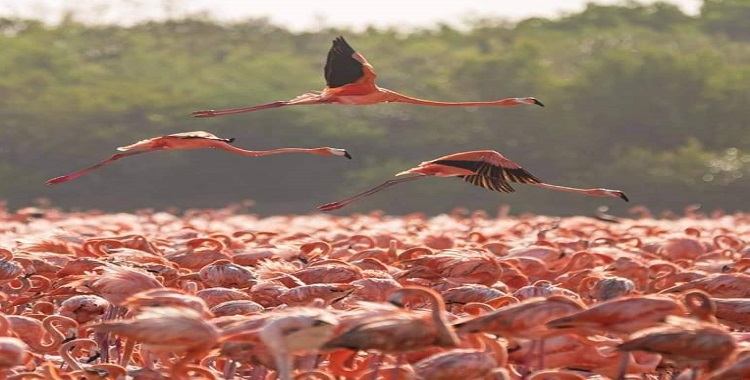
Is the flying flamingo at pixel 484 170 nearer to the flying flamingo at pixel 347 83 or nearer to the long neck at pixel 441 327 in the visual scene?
the flying flamingo at pixel 347 83

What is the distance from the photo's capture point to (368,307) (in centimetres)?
438

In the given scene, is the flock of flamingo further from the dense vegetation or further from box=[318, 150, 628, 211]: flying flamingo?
the dense vegetation

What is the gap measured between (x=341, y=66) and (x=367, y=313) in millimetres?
3764

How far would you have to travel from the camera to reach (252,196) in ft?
113

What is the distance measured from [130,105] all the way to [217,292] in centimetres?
3106

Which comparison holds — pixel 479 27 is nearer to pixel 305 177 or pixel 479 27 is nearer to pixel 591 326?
pixel 305 177

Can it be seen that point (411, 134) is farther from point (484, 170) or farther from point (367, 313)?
point (367, 313)

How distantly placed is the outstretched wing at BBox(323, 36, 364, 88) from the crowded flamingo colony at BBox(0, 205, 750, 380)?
958mm

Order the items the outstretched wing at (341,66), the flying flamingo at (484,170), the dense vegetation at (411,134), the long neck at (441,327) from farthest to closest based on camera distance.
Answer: the dense vegetation at (411,134) < the outstretched wing at (341,66) < the flying flamingo at (484,170) < the long neck at (441,327)

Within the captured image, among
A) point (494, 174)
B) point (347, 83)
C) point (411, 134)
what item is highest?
point (347, 83)

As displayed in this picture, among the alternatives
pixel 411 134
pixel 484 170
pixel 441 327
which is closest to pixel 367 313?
pixel 441 327

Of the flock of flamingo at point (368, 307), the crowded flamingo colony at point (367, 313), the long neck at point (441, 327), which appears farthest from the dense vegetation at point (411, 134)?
the long neck at point (441, 327)

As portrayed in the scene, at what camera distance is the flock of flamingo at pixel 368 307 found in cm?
426

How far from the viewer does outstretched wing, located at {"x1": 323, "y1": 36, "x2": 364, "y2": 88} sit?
308 inches
